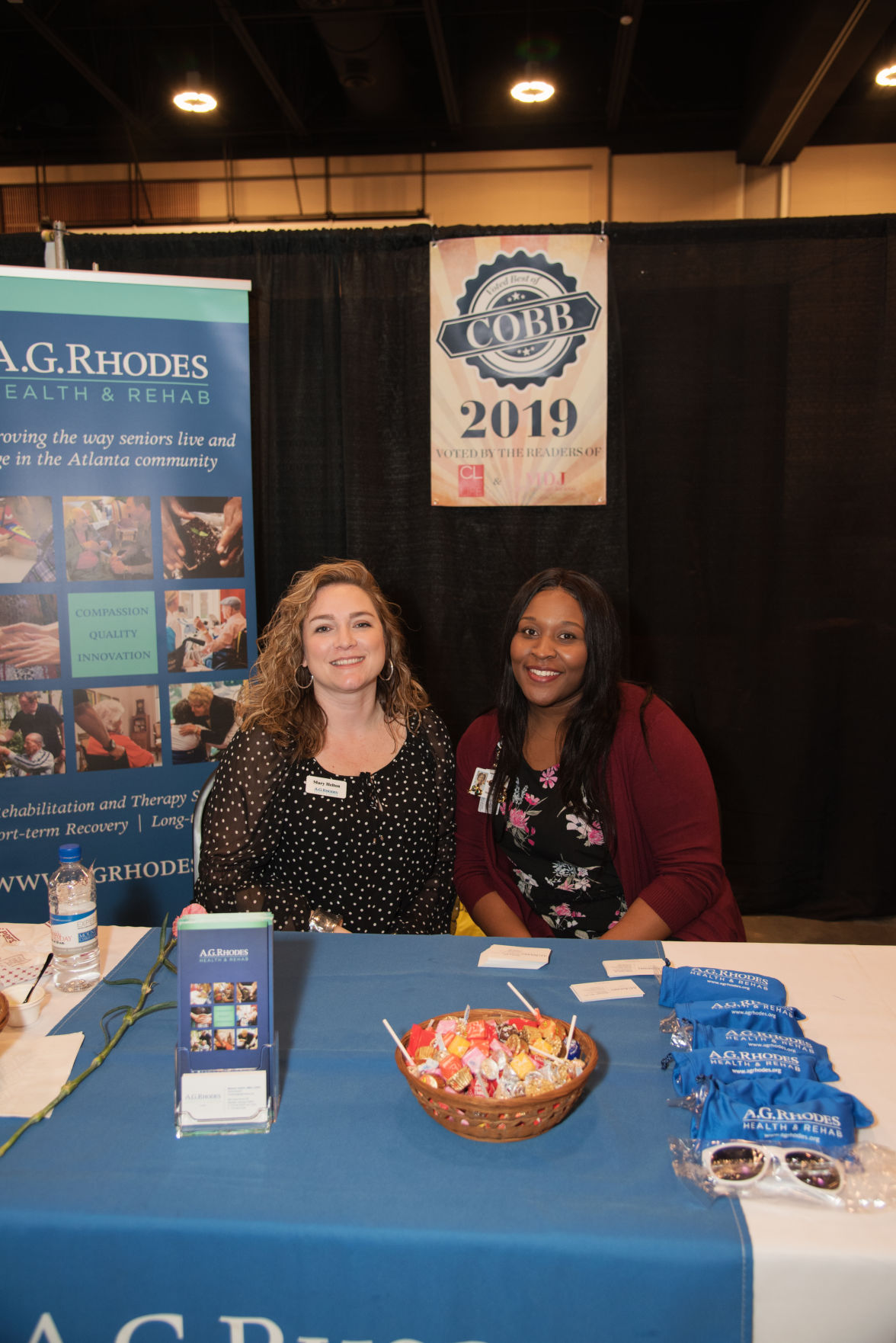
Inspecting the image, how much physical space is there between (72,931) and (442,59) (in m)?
5.00

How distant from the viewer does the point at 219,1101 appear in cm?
103

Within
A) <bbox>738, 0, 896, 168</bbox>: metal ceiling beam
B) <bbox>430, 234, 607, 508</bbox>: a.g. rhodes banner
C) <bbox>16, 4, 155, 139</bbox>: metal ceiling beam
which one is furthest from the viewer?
<bbox>16, 4, 155, 139</bbox>: metal ceiling beam

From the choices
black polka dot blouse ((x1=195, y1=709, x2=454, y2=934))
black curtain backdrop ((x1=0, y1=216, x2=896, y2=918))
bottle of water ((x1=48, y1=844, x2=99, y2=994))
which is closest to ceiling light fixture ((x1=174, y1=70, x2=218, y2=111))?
black curtain backdrop ((x1=0, y1=216, x2=896, y2=918))

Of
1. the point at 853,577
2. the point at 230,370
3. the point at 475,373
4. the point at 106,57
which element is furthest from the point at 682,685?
the point at 106,57

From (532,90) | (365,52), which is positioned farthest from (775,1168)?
(365,52)

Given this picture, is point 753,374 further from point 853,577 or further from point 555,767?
point 555,767

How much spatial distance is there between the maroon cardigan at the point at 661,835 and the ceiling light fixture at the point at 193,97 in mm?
4846

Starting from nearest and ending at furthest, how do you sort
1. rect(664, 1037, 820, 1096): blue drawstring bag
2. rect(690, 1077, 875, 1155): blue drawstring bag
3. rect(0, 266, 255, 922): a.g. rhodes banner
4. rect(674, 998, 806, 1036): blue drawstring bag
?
rect(690, 1077, 875, 1155): blue drawstring bag < rect(664, 1037, 820, 1096): blue drawstring bag < rect(674, 998, 806, 1036): blue drawstring bag < rect(0, 266, 255, 922): a.g. rhodes banner

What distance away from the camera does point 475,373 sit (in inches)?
133

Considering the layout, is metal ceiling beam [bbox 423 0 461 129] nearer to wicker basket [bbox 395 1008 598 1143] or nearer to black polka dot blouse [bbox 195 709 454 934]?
black polka dot blouse [bbox 195 709 454 934]

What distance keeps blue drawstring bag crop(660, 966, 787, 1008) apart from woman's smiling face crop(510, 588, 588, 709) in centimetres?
80

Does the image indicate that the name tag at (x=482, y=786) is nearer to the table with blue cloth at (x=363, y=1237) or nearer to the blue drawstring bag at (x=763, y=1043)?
the blue drawstring bag at (x=763, y=1043)

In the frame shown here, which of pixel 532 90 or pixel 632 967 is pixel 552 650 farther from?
pixel 532 90

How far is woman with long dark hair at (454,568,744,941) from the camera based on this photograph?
1.93 m
